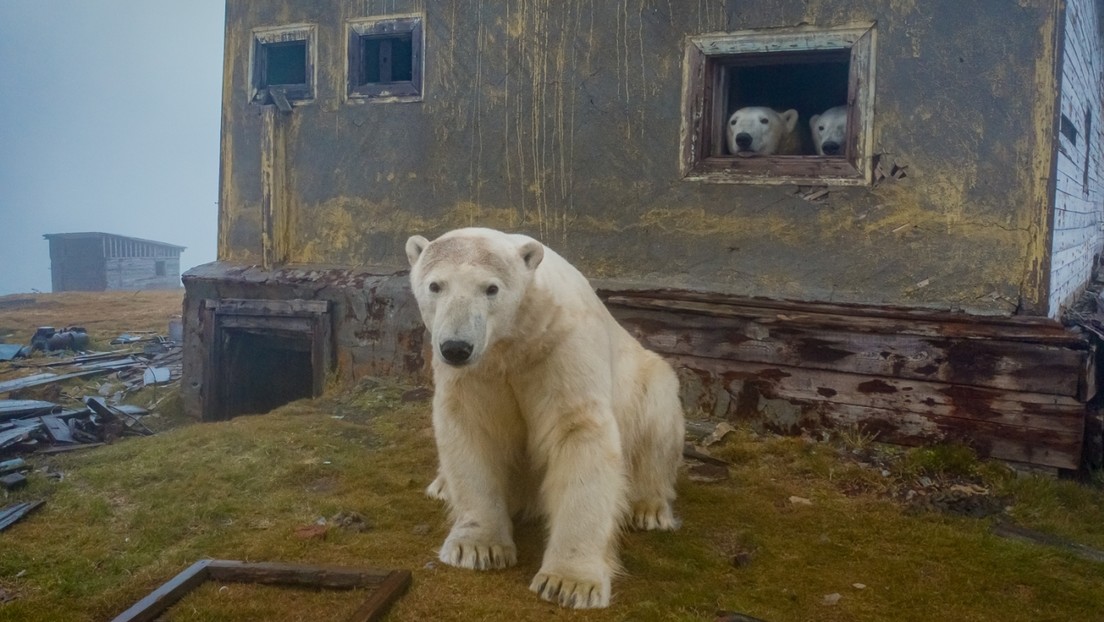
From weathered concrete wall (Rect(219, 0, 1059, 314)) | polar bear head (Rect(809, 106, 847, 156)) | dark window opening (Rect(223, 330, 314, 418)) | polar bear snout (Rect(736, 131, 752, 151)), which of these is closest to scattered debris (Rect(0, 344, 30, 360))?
dark window opening (Rect(223, 330, 314, 418))

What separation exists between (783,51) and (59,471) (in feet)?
18.7

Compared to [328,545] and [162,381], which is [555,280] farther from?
[162,381]

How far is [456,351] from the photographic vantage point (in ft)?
8.75

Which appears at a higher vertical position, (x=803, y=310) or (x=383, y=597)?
(x=803, y=310)

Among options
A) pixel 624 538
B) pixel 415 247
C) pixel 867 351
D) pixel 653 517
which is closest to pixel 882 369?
pixel 867 351

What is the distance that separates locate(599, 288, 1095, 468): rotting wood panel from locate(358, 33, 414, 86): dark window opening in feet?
10.4

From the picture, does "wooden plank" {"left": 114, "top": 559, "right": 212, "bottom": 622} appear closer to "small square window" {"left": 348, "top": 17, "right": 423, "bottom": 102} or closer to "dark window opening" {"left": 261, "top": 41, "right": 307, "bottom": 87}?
"small square window" {"left": 348, "top": 17, "right": 423, "bottom": 102}

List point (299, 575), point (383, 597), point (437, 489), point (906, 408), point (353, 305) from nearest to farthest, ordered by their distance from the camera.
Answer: point (383, 597) → point (299, 575) → point (437, 489) → point (906, 408) → point (353, 305)

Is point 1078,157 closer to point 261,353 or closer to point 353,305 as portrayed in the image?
point 353,305

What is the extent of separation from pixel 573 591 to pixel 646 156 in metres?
3.86

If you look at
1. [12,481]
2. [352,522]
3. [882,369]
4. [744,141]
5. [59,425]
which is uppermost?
[744,141]

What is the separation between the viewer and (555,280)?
3.26 m

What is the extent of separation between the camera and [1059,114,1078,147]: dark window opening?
5.37m

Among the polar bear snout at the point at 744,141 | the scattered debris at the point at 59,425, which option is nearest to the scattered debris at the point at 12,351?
the scattered debris at the point at 59,425
